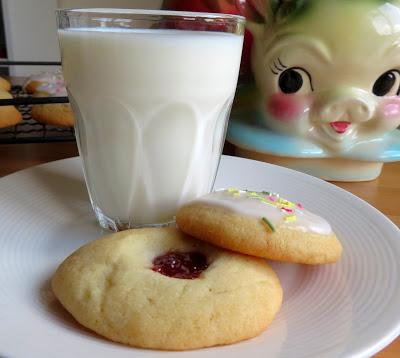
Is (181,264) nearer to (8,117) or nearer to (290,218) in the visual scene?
(290,218)

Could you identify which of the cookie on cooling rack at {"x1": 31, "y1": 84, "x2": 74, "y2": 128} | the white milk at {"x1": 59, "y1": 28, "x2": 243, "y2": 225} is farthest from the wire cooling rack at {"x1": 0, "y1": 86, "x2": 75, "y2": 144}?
the white milk at {"x1": 59, "y1": 28, "x2": 243, "y2": 225}

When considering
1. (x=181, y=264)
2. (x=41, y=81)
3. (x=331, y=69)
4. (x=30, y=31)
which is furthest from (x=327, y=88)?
(x=30, y=31)

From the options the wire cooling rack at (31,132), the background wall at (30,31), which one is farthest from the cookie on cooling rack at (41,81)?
the background wall at (30,31)

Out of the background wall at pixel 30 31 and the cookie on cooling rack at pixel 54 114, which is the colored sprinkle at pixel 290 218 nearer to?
the cookie on cooling rack at pixel 54 114

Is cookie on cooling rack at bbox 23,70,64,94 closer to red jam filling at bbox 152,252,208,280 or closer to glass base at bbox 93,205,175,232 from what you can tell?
glass base at bbox 93,205,175,232

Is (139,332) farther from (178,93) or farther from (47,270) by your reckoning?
(178,93)
